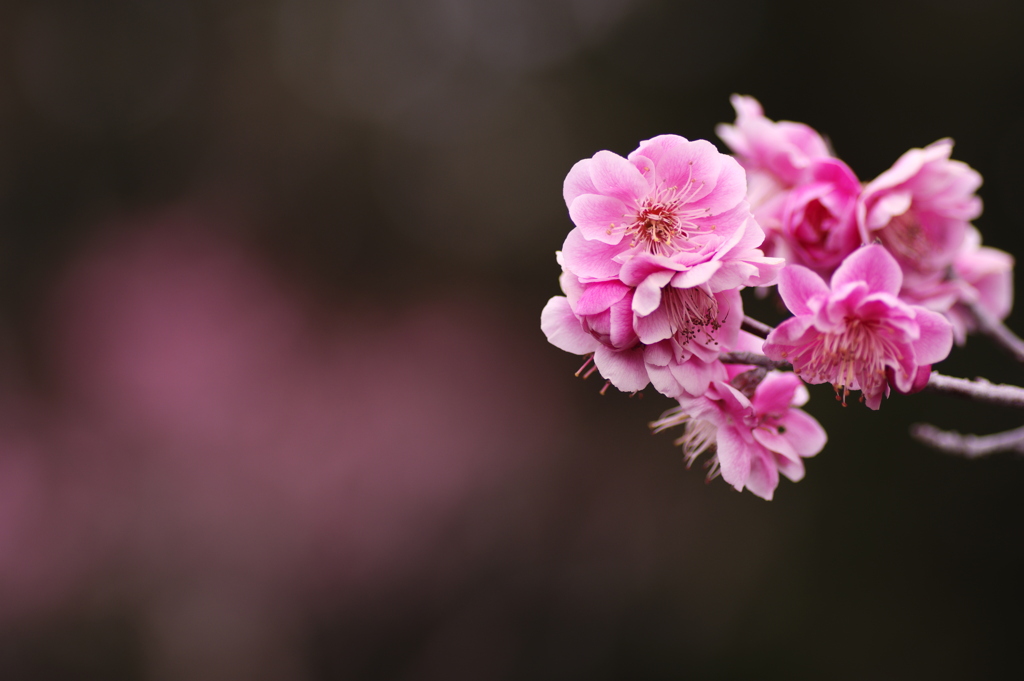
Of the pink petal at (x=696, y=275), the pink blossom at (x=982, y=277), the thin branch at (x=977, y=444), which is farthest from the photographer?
the pink blossom at (x=982, y=277)

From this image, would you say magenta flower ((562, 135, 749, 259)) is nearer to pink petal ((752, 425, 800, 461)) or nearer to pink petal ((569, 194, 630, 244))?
pink petal ((569, 194, 630, 244))

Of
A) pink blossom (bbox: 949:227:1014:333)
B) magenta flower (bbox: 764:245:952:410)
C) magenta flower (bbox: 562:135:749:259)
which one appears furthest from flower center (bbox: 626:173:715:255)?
pink blossom (bbox: 949:227:1014:333)

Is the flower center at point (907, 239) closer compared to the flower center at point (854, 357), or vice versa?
the flower center at point (854, 357)

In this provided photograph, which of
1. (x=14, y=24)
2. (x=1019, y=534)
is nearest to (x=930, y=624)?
(x=1019, y=534)

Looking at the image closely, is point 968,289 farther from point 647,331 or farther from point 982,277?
point 647,331

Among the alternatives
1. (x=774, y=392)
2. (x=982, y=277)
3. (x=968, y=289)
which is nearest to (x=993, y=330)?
(x=968, y=289)

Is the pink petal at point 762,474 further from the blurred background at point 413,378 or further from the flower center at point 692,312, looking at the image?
the blurred background at point 413,378

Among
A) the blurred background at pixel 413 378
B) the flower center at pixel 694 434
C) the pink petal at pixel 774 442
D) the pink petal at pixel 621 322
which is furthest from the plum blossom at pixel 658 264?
the blurred background at pixel 413 378

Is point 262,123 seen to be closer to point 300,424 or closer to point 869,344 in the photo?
point 300,424
